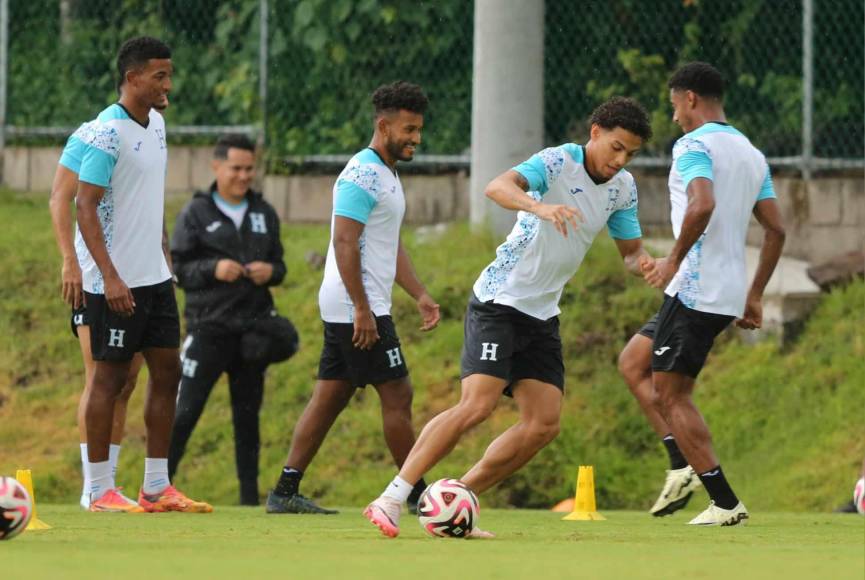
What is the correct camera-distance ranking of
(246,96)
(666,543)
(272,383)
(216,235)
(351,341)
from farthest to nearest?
(246,96), (272,383), (216,235), (351,341), (666,543)

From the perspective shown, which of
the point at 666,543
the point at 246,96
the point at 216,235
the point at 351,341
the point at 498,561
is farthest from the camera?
the point at 246,96

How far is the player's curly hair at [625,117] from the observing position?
800 centimetres

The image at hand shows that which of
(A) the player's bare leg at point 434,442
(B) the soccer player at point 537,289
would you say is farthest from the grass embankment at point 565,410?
(A) the player's bare leg at point 434,442

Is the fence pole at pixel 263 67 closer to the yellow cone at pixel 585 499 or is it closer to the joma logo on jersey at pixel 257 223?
the joma logo on jersey at pixel 257 223

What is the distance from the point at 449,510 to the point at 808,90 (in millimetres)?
7551

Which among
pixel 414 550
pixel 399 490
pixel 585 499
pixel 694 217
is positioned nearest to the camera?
pixel 414 550

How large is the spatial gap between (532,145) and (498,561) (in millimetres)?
8027

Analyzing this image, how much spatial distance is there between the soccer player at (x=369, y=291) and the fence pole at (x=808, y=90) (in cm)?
539

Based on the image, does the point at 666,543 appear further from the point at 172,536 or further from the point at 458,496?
the point at 172,536

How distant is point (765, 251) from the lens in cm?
924

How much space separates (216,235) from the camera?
11.0 m

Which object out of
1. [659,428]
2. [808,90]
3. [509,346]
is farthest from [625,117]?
[808,90]

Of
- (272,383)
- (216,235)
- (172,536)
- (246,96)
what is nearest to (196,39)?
(246,96)

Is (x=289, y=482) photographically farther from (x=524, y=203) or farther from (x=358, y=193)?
(x=524, y=203)
